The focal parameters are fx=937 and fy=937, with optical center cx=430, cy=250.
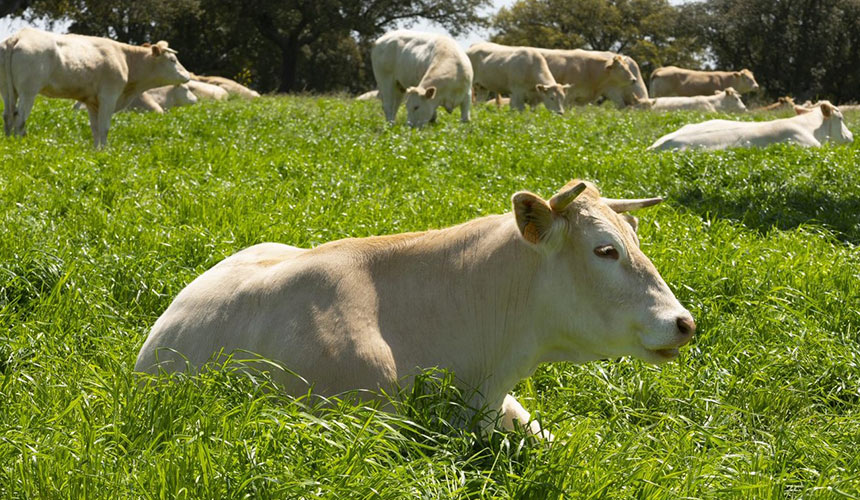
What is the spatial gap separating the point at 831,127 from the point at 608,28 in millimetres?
47120

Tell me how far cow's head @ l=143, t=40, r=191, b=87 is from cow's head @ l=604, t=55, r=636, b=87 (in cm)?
1778

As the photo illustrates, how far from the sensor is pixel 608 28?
6062 centimetres

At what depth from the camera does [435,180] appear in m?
10.5

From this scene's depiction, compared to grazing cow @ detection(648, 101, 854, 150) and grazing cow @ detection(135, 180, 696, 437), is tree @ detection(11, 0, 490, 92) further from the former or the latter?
grazing cow @ detection(135, 180, 696, 437)

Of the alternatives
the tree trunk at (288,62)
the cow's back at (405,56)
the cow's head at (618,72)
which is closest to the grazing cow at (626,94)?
the cow's head at (618,72)

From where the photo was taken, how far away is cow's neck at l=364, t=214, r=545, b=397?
4.46 metres

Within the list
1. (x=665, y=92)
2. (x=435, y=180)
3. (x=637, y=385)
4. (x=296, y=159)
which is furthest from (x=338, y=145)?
(x=665, y=92)

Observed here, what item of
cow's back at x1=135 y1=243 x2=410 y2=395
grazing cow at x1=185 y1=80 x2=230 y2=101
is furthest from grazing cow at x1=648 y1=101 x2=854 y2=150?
grazing cow at x1=185 y1=80 x2=230 y2=101

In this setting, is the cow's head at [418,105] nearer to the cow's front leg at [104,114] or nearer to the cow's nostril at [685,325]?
the cow's front leg at [104,114]

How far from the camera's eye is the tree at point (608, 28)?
5994cm

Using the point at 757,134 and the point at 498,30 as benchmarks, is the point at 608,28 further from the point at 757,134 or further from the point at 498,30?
the point at 757,134

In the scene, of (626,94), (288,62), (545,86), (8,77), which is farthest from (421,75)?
(288,62)

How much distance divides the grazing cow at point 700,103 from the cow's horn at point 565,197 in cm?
2761

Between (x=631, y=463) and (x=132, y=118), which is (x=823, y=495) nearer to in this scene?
(x=631, y=463)
